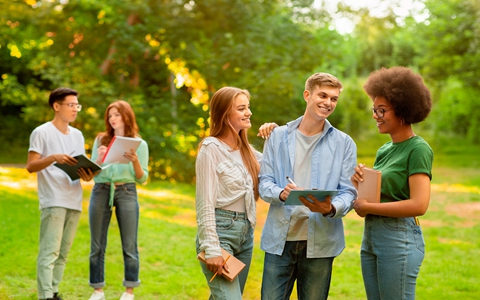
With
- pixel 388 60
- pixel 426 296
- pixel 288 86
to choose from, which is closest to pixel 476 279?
pixel 426 296

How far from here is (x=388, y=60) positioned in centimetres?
4219

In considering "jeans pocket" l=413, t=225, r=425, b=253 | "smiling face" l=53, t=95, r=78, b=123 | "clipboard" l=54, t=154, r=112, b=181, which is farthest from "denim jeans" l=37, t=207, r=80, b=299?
"jeans pocket" l=413, t=225, r=425, b=253

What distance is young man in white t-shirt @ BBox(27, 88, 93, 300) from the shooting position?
5242mm

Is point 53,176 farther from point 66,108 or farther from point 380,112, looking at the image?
point 380,112

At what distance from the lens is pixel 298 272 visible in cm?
345

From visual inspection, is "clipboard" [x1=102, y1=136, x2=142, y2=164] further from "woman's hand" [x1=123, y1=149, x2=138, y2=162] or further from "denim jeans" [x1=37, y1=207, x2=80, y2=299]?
"denim jeans" [x1=37, y1=207, x2=80, y2=299]

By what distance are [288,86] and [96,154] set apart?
36.3ft

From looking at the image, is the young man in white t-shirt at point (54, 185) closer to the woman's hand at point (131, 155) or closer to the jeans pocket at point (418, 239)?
the woman's hand at point (131, 155)

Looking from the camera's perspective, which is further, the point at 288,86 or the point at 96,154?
the point at 288,86

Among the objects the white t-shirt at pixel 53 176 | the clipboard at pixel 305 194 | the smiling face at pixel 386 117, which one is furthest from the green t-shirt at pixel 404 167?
the white t-shirt at pixel 53 176

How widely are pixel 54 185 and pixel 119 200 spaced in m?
0.62

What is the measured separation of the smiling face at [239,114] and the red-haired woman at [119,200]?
221 cm

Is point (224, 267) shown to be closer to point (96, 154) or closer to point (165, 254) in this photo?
point (96, 154)

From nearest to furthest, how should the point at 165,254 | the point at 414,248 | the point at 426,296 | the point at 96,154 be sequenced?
1. the point at 414,248
2. the point at 96,154
3. the point at 426,296
4. the point at 165,254
